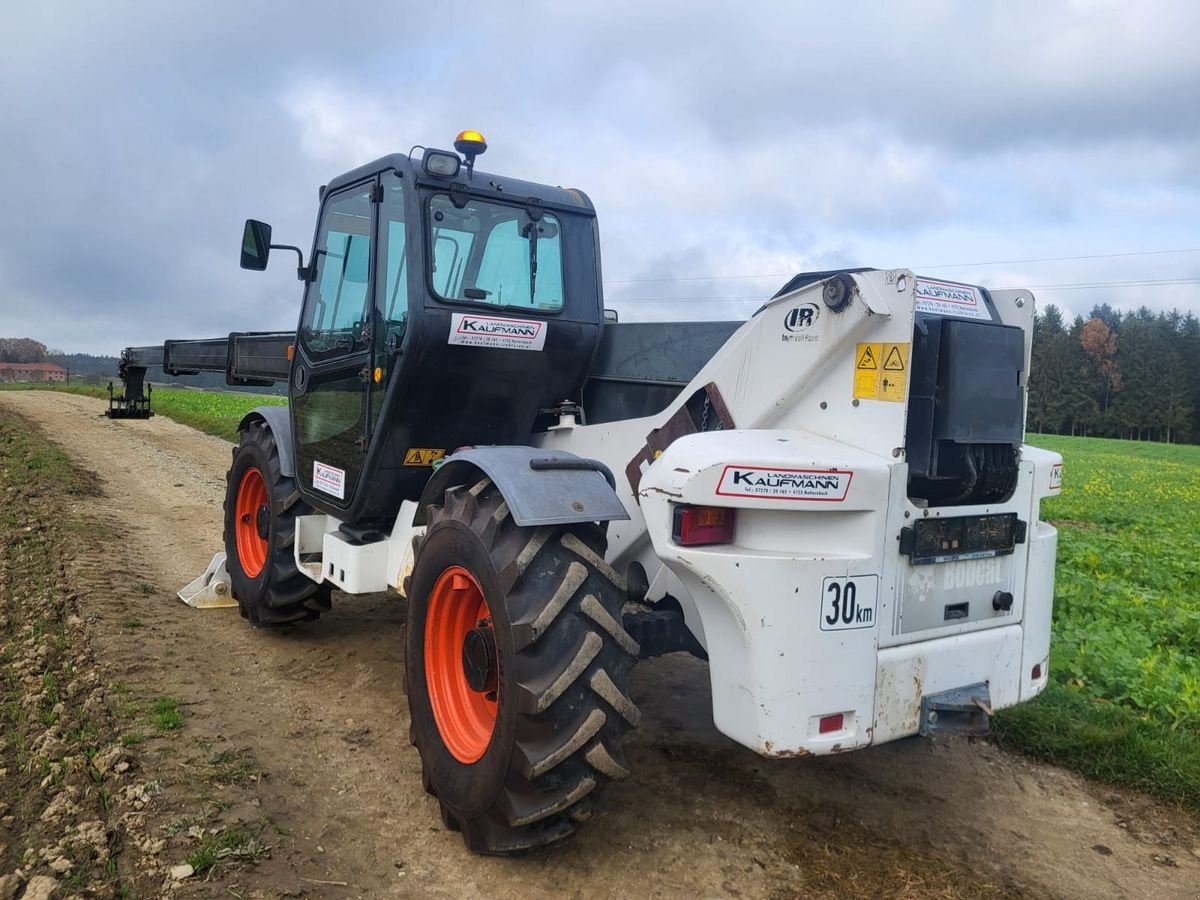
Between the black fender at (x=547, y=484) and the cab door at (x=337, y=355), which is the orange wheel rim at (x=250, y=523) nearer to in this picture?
the cab door at (x=337, y=355)

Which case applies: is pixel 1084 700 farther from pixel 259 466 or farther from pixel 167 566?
pixel 167 566

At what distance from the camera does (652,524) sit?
10.7 feet

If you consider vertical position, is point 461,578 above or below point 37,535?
above

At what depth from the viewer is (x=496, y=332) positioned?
4.39 metres

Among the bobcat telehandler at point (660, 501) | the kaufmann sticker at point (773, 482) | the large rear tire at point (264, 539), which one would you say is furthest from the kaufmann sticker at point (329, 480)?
the kaufmann sticker at point (773, 482)

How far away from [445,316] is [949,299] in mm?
2174

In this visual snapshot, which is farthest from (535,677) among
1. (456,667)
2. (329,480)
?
(329,480)

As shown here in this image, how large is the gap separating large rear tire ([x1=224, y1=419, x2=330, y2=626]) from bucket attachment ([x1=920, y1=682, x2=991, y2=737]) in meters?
3.70

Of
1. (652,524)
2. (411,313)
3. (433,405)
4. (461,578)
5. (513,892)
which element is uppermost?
(411,313)

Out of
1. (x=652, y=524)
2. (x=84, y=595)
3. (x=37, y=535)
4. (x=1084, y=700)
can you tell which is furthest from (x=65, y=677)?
(x=1084, y=700)

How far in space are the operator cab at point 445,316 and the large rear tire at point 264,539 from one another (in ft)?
2.52

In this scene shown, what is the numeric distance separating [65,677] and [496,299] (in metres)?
2.97

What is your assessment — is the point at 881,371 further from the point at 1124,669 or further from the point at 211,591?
the point at 211,591

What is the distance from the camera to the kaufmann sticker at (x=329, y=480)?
4918mm
